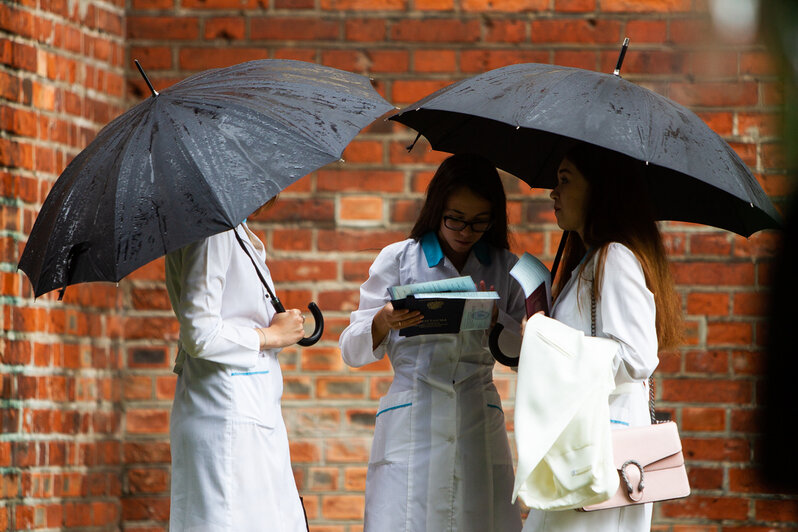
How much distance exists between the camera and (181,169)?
224 cm

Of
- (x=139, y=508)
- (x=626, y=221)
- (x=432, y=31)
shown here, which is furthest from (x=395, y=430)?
(x=432, y=31)

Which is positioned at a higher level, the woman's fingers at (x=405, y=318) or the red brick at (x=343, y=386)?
the woman's fingers at (x=405, y=318)

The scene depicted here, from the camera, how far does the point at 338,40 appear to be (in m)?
4.13

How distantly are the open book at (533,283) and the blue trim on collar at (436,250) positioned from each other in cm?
37

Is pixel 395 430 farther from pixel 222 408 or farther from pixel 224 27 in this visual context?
pixel 224 27

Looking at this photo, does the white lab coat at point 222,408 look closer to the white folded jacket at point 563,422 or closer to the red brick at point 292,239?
the white folded jacket at point 563,422

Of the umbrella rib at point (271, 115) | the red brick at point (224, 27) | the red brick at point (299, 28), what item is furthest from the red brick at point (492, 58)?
the umbrella rib at point (271, 115)

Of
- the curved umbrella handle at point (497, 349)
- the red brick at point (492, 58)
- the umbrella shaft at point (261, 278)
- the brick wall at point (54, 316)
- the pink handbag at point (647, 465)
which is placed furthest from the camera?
the red brick at point (492, 58)

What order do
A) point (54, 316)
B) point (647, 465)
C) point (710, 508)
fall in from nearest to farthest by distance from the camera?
point (647, 465) < point (54, 316) < point (710, 508)

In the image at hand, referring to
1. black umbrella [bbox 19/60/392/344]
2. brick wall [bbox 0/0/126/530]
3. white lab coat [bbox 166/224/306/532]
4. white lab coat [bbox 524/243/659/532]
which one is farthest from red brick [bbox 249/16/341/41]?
white lab coat [bbox 524/243/659/532]

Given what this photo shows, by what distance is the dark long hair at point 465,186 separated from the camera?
2.96 meters

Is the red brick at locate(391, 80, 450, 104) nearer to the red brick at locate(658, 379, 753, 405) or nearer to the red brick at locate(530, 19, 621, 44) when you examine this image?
the red brick at locate(530, 19, 621, 44)

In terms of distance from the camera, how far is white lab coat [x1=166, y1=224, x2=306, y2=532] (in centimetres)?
254

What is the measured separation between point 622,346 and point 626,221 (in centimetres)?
36
